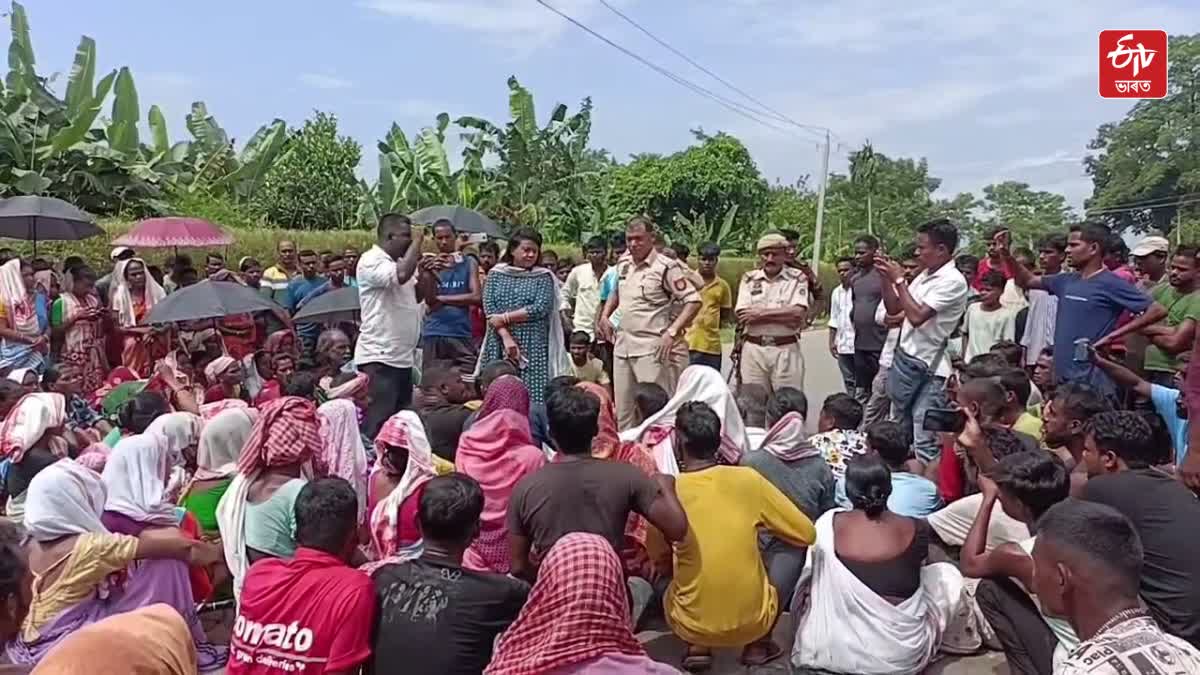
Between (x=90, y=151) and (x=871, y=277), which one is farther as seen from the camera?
(x=90, y=151)

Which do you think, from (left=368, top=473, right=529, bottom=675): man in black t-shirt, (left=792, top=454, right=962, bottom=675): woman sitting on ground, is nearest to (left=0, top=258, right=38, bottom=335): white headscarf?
(left=368, top=473, right=529, bottom=675): man in black t-shirt

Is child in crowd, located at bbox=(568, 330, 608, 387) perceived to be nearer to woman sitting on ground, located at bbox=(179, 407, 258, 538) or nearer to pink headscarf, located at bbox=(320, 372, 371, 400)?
pink headscarf, located at bbox=(320, 372, 371, 400)

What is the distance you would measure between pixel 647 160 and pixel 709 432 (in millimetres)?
26269

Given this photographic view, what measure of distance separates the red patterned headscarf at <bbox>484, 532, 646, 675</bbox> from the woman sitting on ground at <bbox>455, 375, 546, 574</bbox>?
134 centimetres

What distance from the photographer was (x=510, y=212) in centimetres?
1922

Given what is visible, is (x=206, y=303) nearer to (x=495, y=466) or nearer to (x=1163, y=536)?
(x=495, y=466)

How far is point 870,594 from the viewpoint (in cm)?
400

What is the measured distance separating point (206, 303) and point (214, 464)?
262 cm

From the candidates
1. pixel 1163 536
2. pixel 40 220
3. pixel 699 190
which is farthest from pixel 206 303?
pixel 699 190

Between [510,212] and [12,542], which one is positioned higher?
[510,212]

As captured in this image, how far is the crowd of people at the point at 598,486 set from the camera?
3115mm

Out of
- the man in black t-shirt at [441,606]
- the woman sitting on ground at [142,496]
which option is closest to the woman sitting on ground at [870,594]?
the man in black t-shirt at [441,606]

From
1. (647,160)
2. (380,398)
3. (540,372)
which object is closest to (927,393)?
(540,372)

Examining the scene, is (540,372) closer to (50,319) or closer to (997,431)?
(997,431)
